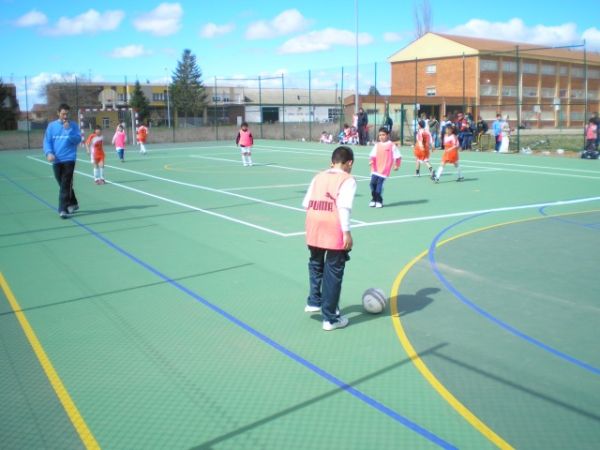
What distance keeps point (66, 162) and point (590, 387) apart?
415 inches

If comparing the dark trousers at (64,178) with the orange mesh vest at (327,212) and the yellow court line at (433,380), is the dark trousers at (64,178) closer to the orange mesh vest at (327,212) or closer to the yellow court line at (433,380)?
the yellow court line at (433,380)

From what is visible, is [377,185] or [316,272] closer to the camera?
[316,272]

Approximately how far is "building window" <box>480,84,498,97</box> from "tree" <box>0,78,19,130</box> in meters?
46.2

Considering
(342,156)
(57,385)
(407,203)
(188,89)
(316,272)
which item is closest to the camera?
(57,385)

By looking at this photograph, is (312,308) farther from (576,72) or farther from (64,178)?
(576,72)

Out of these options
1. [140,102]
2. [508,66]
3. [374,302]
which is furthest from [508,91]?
[374,302]

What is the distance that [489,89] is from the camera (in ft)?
193

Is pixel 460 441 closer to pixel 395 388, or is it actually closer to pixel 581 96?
pixel 395 388

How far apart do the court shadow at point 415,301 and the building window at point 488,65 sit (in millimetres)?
55091

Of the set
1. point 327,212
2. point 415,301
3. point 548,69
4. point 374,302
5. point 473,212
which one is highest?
point 548,69

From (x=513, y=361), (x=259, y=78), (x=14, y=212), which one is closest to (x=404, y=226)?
(x=513, y=361)

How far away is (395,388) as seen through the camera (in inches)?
191

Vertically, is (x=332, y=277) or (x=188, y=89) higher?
(x=188, y=89)

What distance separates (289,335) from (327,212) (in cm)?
127
